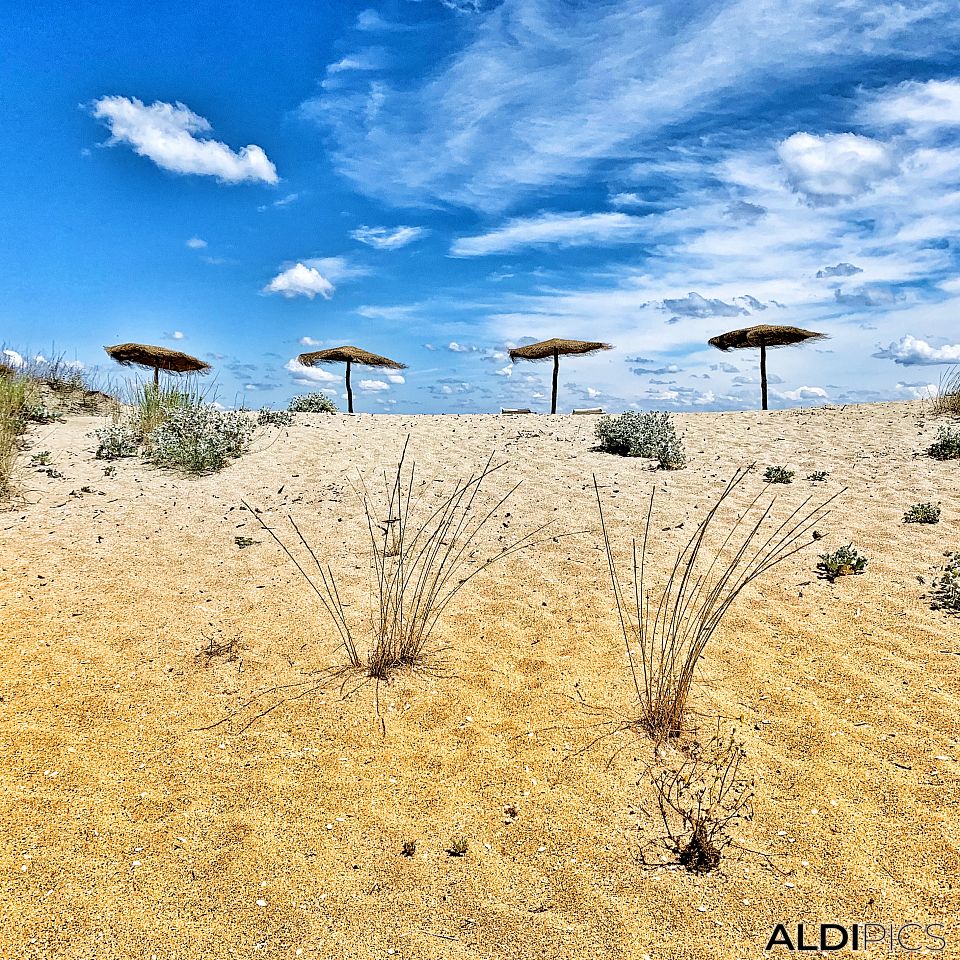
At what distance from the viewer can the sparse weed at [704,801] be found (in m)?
2.30

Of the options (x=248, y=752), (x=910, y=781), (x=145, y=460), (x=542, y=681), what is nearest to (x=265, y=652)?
(x=248, y=752)

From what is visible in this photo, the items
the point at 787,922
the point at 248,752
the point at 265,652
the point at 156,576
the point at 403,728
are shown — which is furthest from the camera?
the point at 156,576

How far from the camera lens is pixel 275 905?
2.13 metres

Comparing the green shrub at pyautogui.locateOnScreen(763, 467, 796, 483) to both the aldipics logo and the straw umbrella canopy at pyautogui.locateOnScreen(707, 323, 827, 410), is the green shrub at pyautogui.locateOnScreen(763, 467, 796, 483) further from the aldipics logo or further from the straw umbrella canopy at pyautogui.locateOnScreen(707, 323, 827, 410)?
the straw umbrella canopy at pyautogui.locateOnScreen(707, 323, 827, 410)

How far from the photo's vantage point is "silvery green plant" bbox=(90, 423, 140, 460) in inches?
336

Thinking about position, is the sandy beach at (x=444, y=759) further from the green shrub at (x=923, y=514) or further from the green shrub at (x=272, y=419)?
the green shrub at (x=272, y=419)

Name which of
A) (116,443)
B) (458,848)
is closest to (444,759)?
(458,848)

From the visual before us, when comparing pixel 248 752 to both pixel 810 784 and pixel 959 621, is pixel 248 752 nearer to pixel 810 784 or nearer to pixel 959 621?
pixel 810 784

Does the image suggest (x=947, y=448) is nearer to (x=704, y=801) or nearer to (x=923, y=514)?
(x=923, y=514)

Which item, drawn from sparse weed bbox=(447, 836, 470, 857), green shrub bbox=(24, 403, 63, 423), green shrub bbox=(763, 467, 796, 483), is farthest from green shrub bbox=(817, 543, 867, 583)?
green shrub bbox=(24, 403, 63, 423)

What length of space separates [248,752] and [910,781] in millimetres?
2880

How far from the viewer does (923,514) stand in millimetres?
5910

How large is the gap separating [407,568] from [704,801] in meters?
3.01

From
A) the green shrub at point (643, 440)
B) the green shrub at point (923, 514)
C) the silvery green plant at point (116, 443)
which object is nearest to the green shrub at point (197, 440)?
the silvery green plant at point (116, 443)
